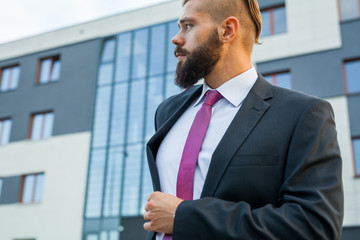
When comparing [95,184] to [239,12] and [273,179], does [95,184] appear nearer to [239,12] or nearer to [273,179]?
[239,12]

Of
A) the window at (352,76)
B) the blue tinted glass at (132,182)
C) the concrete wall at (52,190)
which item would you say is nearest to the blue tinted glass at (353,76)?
the window at (352,76)

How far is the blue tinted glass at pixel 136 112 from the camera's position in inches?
734

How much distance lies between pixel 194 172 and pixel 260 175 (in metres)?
0.30

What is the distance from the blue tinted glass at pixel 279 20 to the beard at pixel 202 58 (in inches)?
612

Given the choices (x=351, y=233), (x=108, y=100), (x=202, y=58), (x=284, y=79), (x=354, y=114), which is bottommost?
(x=351, y=233)

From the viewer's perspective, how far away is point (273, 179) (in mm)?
1650

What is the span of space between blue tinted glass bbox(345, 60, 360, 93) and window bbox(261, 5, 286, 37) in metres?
2.93

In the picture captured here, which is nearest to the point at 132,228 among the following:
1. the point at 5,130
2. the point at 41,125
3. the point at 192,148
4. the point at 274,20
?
the point at 41,125

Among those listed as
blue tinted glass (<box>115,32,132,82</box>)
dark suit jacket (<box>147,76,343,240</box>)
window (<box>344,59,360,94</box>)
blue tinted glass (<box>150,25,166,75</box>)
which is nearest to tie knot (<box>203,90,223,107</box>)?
dark suit jacket (<box>147,76,343,240</box>)

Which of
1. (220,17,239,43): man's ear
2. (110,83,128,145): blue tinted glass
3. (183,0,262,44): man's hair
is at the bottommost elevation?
(220,17,239,43): man's ear

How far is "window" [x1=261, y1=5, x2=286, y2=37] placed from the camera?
55.5 ft

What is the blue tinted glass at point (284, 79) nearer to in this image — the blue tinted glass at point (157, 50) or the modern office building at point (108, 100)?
the modern office building at point (108, 100)

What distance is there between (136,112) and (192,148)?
17.2 m

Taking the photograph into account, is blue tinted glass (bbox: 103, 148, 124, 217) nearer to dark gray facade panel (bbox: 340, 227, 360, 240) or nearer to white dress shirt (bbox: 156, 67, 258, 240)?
dark gray facade panel (bbox: 340, 227, 360, 240)
